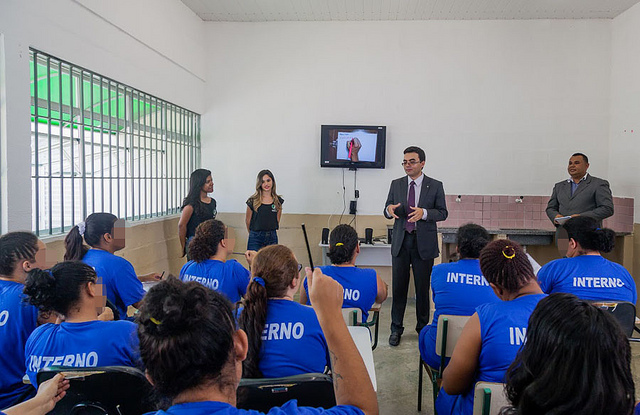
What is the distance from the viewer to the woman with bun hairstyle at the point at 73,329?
4.96 ft

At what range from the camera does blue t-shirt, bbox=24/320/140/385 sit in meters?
1.51

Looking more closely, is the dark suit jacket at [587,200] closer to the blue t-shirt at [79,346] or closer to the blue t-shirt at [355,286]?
the blue t-shirt at [355,286]

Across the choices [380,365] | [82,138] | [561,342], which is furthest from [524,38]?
[561,342]

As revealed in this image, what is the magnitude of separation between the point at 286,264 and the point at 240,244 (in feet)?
14.3

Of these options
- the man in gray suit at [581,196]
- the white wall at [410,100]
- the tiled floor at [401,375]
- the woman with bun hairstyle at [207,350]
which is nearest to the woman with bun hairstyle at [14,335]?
the woman with bun hairstyle at [207,350]

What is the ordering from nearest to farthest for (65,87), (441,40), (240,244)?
(65,87)
(441,40)
(240,244)

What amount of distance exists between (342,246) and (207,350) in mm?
1892

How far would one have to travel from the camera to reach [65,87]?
3383 millimetres

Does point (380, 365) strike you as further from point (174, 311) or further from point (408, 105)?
point (408, 105)

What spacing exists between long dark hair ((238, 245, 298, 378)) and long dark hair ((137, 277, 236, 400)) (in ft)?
2.38

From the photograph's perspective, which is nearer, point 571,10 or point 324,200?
point 571,10

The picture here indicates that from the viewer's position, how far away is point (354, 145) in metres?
5.73

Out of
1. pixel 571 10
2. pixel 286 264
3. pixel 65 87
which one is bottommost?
pixel 286 264

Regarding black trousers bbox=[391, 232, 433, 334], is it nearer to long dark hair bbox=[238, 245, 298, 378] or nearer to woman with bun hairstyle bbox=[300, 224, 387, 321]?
woman with bun hairstyle bbox=[300, 224, 387, 321]
